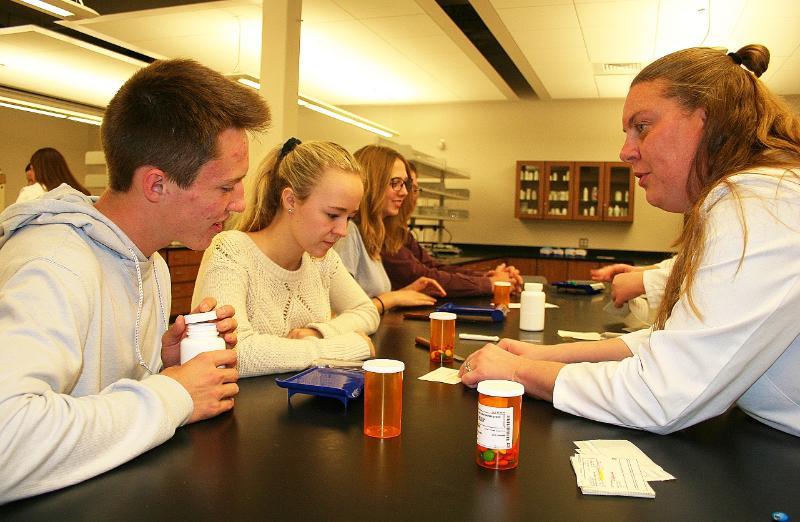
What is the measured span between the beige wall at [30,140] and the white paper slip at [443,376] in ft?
31.7

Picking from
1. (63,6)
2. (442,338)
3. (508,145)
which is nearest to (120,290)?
(442,338)

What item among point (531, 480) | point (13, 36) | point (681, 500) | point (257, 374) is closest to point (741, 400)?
point (681, 500)

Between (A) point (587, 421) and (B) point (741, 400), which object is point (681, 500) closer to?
(A) point (587, 421)

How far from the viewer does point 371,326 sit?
2084mm

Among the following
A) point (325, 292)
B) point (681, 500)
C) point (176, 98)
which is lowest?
point (681, 500)

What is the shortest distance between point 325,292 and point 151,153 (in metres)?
1.06

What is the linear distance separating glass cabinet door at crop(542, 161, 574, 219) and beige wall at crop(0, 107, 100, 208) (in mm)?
6805

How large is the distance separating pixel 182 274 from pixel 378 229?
11.2 ft

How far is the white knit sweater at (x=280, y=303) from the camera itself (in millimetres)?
1521

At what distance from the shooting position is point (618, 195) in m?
8.05

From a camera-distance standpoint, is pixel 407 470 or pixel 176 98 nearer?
pixel 407 470

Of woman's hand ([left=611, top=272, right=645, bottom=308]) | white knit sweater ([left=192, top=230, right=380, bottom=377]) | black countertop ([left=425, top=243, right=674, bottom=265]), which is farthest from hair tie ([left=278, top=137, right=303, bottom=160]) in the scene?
black countertop ([left=425, top=243, right=674, bottom=265])

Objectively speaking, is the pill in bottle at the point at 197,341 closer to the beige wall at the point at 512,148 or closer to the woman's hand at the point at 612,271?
the woman's hand at the point at 612,271

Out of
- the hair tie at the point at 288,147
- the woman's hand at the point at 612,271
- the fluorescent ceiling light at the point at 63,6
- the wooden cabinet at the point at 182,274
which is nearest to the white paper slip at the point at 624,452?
the hair tie at the point at 288,147
